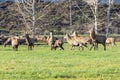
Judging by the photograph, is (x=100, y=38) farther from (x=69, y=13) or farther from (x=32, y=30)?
(x=69, y=13)

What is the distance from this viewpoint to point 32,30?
54.2 m

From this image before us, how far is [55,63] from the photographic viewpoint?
1900 cm

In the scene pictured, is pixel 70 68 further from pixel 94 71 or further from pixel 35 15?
pixel 35 15

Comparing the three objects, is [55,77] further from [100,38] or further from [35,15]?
[35,15]

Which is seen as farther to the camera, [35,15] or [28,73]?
[35,15]

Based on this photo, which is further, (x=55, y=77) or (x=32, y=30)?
(x=32, y=30)

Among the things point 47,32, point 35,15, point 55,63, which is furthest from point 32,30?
point 55,63

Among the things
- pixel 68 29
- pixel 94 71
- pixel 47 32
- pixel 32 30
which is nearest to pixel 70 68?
pixel 94 71

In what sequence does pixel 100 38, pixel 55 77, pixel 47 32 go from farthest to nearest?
pixel 47 32
pixel 100 38
pixel 55 77

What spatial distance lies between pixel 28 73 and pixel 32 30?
1535 inches

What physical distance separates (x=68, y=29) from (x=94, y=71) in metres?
54.8

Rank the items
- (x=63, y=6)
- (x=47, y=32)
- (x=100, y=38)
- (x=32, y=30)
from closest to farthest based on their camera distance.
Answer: (x=100, y=38), (x=32, y=30), (x=47, y=32), (x=63, y=6)

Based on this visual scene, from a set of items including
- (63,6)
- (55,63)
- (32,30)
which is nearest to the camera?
(55,63)

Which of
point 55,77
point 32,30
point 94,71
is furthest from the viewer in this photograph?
point 32,30
